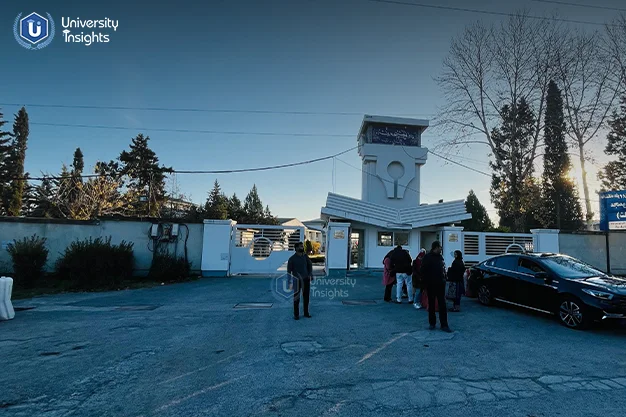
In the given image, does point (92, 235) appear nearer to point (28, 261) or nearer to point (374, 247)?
point (28, 261)

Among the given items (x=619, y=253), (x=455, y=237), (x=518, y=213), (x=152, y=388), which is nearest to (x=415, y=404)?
(x=152, y=388)

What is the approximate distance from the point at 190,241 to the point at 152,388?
40.5ft

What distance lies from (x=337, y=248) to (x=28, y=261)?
1273 cm

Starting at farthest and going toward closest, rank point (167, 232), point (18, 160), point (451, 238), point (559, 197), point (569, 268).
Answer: point (18, 160) < point (559, 197) < point (451, 238) < point (167, 232) < point (569, 268)

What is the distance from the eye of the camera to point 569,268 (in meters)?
7.95

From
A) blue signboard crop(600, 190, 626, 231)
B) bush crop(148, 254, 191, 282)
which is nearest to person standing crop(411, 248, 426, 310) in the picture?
bush crop(148, 254, 191, 282)

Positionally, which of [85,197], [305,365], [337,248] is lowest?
[305,365]

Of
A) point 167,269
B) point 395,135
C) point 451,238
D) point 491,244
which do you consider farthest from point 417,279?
point 395,135

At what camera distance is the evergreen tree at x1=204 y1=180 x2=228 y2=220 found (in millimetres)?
39644

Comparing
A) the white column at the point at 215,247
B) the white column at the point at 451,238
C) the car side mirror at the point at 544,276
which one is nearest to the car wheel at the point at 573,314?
the car side mirror at the point at 544,276

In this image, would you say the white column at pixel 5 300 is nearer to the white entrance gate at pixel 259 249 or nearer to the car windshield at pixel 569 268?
the white entrance gate at pixel 259 249

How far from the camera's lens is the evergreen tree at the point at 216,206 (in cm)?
3964

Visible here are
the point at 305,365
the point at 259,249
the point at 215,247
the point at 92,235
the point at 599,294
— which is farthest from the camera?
the point at 259,249

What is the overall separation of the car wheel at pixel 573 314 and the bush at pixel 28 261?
17252 millimetres
